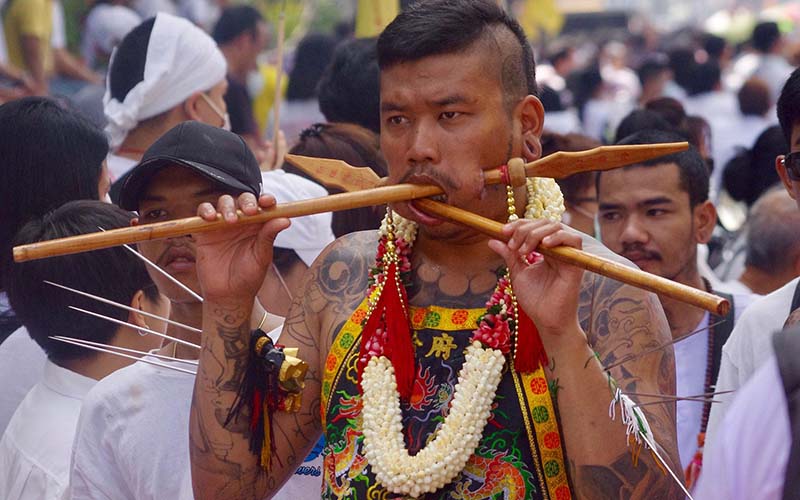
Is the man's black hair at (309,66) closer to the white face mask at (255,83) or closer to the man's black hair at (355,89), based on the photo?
the white face mask at (255,83)

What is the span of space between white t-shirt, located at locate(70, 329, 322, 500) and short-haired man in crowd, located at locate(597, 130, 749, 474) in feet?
5.54

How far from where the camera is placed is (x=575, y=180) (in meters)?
5.79

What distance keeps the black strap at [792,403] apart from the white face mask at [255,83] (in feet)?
27.7

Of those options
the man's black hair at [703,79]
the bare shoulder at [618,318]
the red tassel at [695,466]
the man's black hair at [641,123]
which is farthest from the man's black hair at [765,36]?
the bare shoulder at [618,318]

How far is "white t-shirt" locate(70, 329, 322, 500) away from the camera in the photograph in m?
3.37

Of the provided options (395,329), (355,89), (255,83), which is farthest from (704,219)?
(255,83)

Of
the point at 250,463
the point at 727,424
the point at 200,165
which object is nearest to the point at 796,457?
the point at 727,424

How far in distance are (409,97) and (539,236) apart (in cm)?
50

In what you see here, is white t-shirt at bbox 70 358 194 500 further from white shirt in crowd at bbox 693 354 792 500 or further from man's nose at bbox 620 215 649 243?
white shirt in crowd at bbox 693 354 792 500

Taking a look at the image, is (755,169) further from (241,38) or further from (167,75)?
(241,38)

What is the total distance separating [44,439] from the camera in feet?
12.2

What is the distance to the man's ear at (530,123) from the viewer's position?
9.75 feet

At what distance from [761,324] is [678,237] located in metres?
1.06

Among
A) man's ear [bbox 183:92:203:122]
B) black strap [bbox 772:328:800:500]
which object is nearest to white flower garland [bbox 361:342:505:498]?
black strap [bbox 772:328:800:500]
